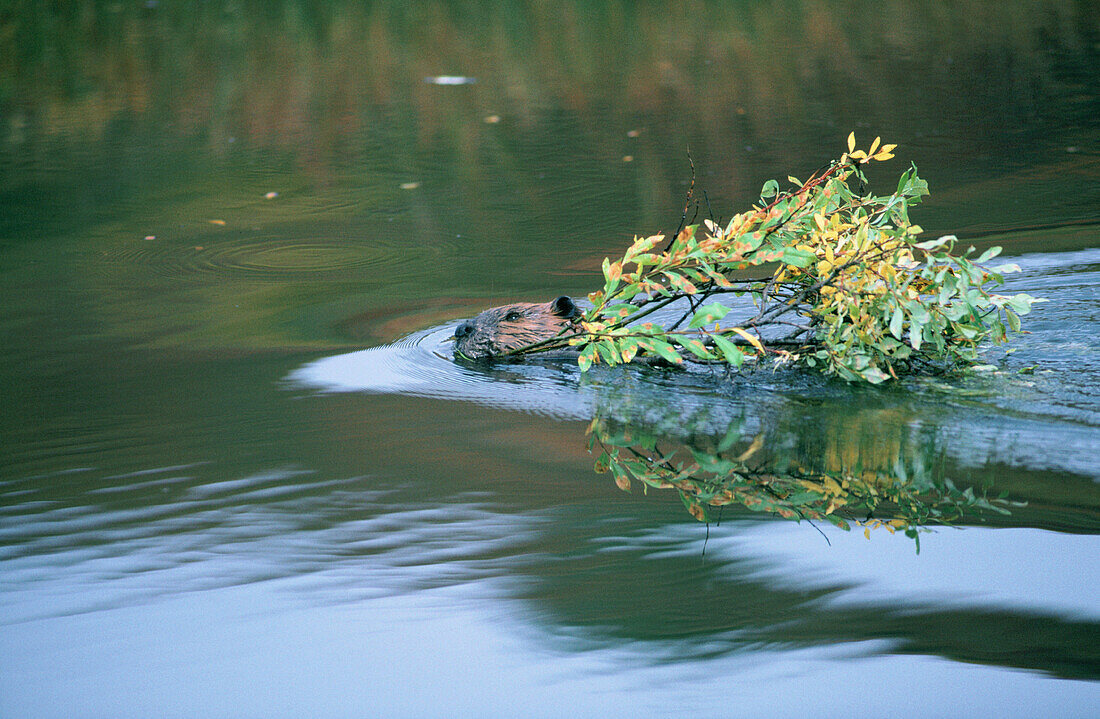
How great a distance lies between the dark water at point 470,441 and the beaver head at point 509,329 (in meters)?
0.14

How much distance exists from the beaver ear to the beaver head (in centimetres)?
2

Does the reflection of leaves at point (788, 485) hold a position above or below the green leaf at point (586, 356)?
below

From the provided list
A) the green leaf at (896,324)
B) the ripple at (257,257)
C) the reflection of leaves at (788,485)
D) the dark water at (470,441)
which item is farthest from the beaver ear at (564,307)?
the ripple at (257,257)

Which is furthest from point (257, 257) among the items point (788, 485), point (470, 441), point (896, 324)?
point (788, 485)

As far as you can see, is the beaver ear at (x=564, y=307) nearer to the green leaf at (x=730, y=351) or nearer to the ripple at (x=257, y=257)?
the green leaf at (x=730, y=351)

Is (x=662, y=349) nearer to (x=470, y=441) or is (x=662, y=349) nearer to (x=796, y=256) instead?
(x=796, y=256)

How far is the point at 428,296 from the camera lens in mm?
6473

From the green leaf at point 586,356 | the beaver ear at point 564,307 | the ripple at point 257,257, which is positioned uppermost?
the ripple at point 257,257

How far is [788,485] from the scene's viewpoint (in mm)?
3596

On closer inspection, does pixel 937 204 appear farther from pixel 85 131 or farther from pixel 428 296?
pixel 85 131

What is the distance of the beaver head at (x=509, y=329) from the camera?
17.0 feet

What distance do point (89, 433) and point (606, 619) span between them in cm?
255

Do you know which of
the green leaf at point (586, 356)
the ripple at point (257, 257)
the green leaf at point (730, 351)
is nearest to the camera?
the green leaf at point (730, 351)

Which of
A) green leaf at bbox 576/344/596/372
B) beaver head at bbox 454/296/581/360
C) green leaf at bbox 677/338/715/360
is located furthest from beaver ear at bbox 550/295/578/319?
green leaf at bbox 677/338/715/360
